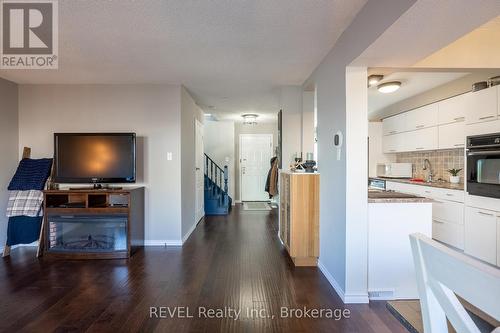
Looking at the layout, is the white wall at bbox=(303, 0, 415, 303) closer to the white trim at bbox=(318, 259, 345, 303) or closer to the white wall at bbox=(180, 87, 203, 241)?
the white trim at bbox=(318, 259, 345, 303)

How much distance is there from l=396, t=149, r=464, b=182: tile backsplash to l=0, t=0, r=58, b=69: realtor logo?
503cm

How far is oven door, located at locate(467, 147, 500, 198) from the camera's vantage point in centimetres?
268

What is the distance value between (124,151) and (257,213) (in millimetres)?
3357

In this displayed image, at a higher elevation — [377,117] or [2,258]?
[377,117]

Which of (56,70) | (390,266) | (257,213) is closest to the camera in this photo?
(390,266)

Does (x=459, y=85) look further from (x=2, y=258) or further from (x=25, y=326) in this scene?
(x=2, y=258)

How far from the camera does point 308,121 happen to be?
12.0ft

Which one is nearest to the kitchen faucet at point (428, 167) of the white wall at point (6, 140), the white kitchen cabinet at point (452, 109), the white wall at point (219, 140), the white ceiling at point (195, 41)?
the white kitchen cabinet at point (452, 109)

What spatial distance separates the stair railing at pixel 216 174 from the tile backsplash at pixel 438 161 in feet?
12.5

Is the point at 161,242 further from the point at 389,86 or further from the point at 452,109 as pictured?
the point at 452,109

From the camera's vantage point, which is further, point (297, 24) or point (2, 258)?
point (2, 258)

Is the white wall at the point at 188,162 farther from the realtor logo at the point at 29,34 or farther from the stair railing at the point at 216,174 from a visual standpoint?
the realtor logo at the point at 29,34

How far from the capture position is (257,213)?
Answer: 5.86 m

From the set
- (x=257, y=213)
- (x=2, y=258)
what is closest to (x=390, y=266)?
(x=257, y=213)
